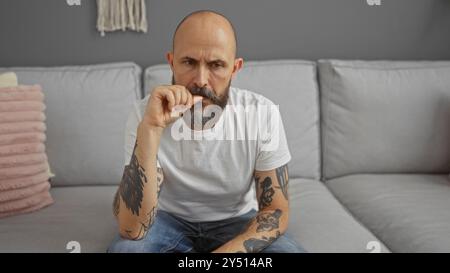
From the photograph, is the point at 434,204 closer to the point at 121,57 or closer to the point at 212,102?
the point at 212,102

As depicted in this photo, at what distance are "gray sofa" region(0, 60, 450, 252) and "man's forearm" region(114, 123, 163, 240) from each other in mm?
406

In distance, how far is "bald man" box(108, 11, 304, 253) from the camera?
3.82 ft

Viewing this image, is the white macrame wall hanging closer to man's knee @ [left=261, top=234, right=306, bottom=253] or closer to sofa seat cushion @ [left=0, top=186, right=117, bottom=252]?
sofa seat cushion @ [left=0, top=186, right=117, bottom=252]

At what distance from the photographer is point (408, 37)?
2145 mm

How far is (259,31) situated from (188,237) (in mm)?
1097

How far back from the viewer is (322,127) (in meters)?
1.90

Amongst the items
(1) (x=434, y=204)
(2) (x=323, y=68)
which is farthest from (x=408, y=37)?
(1) (x=434, y=204)

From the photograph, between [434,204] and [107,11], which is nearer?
[434,204]

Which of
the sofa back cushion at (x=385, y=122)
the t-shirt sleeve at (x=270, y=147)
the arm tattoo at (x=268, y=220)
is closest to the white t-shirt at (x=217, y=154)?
the t-shirt sleeve at (x=270, y=147)

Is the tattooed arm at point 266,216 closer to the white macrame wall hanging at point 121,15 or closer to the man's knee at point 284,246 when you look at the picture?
the man's knee at point 284,246

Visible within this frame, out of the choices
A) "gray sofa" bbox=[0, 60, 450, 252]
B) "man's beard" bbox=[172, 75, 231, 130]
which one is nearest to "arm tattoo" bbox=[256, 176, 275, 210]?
"man's beard" bbox=[172, 75, 231, 130]
